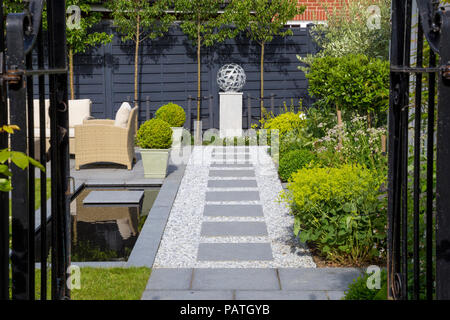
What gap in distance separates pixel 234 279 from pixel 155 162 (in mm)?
4563

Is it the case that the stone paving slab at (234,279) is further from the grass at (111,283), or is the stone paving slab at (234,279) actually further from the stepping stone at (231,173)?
the stepping stone at (231,173)

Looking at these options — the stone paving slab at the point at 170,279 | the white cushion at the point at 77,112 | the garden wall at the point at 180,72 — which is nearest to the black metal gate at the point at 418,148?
the stone paving slab at the point at 170,279

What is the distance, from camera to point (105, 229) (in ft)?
20.9

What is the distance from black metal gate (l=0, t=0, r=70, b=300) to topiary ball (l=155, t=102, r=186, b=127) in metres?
→ 9.64

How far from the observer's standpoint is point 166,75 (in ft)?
44.7

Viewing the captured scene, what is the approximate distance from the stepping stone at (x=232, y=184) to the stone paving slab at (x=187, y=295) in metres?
4.22

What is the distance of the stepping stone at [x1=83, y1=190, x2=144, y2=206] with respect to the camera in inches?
296

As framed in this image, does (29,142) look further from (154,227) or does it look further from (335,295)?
(154,227)

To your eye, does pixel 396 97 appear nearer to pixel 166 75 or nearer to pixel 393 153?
pixel 393 153


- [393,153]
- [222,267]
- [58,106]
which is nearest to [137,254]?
[222,267]

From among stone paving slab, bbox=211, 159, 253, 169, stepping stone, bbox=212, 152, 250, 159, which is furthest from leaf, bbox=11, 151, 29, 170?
stepping stone, bbox=212, 152, 250, 159

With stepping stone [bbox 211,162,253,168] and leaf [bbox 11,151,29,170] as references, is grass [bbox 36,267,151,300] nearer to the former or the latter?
leaf [bbox 11,151,29,170]

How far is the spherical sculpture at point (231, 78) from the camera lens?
43.1 feet

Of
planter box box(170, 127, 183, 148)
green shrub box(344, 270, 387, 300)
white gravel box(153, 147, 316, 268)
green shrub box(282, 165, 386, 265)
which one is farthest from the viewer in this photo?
planter box box(170, 127, 183, 148)
